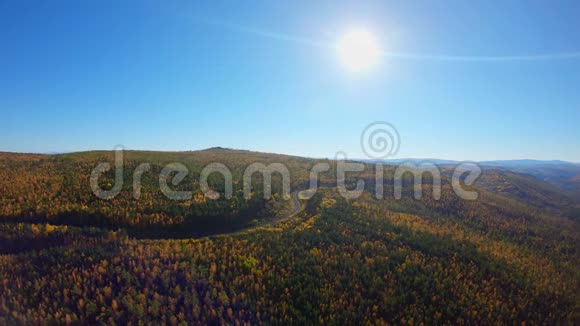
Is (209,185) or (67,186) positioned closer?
(67,186)

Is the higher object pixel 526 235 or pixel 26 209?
pixel 26 209

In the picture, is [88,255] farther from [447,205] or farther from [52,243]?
[447,205]

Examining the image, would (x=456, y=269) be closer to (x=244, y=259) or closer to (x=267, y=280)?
(x=267, y=280)

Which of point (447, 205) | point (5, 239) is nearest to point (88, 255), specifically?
point (5, 239)

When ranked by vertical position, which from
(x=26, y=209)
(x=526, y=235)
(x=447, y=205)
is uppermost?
(x=26, y=209)

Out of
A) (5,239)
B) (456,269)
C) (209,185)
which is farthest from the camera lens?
(209,185)

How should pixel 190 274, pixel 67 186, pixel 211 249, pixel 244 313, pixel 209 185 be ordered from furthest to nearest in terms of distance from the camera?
pixel 209 185
pixel 67 186
pixel 211 249
pixel 190 274
pixel 244 313
